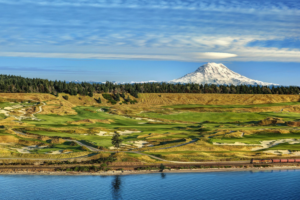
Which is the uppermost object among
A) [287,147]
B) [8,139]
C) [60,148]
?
[287,147]

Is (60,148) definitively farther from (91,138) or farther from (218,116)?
(218,116)

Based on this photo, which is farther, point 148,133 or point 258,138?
point 148,133

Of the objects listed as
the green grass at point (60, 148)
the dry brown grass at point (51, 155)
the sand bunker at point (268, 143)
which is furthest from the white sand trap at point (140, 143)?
the sand bunker at point (268, 143)

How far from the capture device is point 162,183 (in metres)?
67.8

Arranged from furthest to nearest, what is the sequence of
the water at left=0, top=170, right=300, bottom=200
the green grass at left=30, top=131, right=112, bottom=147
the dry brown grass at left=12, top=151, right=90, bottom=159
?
the green grass at left=30, top=131, right=112, bottom=147, the dry brown grass at left=12, top=151, right=90, bottom=159, the water at left=0, top=170, right=300, bottom=200

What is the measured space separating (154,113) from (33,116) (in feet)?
232

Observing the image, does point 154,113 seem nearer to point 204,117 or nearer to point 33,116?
point 204,117

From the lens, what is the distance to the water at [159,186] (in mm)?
60562

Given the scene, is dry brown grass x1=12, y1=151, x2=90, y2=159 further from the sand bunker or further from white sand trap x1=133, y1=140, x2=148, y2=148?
the sand bunker

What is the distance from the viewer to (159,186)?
216 feet

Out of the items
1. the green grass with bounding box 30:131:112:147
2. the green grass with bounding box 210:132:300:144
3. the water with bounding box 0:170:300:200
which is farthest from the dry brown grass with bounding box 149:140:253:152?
the green grass with bounding box 30:131:112:147

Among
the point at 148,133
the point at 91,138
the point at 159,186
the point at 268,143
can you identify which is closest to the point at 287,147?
the point at 268,143

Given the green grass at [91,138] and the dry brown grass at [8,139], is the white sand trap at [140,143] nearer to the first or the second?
the green grass at [91,138]

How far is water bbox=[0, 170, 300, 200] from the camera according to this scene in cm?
6056
